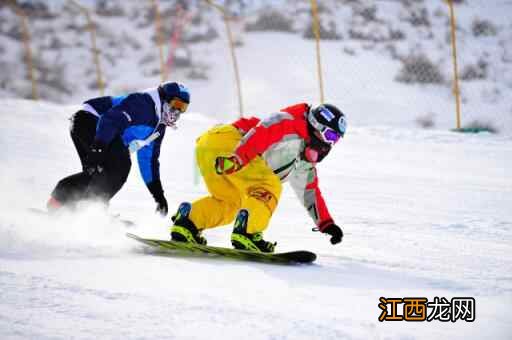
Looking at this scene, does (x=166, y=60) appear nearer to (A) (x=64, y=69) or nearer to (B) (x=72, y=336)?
(A) (x=64, y=69)

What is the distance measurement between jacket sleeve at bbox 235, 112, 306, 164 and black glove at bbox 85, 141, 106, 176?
1.38 m

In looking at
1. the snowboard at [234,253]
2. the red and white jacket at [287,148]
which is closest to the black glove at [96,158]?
the snowboard at [234,253]

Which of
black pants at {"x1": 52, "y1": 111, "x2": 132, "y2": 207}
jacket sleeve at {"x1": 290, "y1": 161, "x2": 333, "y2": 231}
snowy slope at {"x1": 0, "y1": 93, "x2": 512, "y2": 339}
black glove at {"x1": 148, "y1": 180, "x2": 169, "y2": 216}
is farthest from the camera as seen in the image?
black glove at {"x1": 148, "y1": 180, "x2": 169, "y2": 216}

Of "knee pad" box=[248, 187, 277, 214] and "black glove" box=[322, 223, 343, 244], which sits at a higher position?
"knee pad" box=[248, 187, 277, 214]

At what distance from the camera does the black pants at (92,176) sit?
592cm

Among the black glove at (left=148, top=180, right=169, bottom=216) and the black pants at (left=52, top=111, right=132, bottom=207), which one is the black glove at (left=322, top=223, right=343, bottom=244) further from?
the black pants at (left=52, top=111, right=132, bottom=207)

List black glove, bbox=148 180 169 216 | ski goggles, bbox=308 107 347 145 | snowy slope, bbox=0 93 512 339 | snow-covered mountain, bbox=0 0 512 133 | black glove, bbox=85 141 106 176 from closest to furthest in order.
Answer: snowy slope, bbox=0 93 512 339
ski goggles, bbox=308 107 347 145
black glove, bbox=85 141 106 176
black glove, bbox=148 180 169 216
snow-covered mountain, bbox=0 0 512 133

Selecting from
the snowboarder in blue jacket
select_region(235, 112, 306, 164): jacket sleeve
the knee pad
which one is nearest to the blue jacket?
the snowboarder in blue jacket

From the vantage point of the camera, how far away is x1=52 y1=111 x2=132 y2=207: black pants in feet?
19.4

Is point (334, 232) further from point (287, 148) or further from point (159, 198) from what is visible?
point (159, 198)

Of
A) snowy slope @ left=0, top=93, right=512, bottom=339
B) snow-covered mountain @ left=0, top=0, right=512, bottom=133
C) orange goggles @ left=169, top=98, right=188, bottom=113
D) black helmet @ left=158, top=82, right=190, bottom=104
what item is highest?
snow-covered mountain @ left=0, top=0, right=512, bottom=133

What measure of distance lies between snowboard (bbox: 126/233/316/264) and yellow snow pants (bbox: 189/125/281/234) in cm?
21

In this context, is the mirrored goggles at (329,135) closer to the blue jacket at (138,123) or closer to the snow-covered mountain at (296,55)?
the blue jacket at (138,123)

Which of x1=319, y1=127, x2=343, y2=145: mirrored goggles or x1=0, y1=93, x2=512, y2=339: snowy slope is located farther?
x1=319, y1=127, x2=343, y2=145: mirrored goggles
